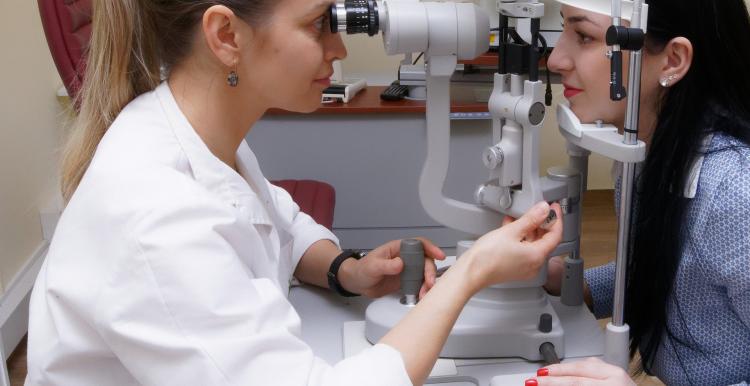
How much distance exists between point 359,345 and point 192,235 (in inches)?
15.8

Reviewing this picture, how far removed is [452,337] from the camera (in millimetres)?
1101

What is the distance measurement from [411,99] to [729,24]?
163 centimetres

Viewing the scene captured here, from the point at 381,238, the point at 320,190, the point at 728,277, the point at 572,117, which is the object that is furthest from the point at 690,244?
the point at 381,238

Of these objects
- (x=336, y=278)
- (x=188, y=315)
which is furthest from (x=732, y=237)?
(x=188, y=315)

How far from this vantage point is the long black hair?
3.69 ft

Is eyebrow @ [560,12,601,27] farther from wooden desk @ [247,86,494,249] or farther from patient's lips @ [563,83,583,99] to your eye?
wooden desk @ [247,86,494,249]

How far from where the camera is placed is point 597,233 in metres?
3.48

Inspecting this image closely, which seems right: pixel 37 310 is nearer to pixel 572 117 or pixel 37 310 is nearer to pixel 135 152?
pixel 135 152

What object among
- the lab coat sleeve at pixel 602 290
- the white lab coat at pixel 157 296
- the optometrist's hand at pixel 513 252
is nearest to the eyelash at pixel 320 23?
the white lab coat at pixel 157 296

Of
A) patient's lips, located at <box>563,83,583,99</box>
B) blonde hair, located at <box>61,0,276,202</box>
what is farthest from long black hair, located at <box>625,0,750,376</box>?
blonde hair, located at <box>61,0,276,202</box>

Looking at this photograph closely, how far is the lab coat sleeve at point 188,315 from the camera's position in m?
0.82

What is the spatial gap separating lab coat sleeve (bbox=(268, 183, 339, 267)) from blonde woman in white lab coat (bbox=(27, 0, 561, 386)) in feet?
0.67

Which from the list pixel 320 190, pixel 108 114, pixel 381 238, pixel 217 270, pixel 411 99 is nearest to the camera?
pixel 217 270

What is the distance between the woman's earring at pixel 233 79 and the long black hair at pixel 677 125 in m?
0.60
